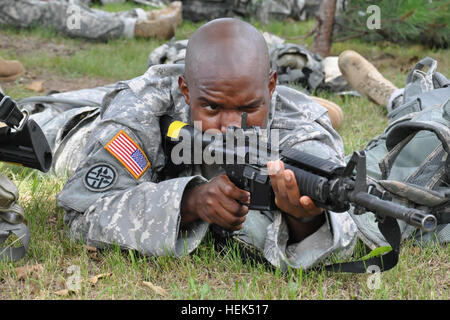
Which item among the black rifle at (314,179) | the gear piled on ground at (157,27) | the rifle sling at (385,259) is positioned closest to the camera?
the black rifle at (314,179)

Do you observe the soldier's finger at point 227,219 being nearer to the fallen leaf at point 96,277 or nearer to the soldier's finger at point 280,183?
the soldier's finger at point 280,183

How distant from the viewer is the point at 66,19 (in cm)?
A: 756

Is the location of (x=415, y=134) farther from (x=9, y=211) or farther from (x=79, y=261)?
(x=9, y=211)

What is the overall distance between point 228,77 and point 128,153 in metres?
0.55

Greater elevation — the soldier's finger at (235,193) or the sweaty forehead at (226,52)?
the sweaty forehead at (226,52)

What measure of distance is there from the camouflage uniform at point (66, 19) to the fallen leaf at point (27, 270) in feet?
18.2

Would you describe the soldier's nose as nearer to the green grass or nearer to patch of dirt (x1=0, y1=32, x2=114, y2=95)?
the green grass

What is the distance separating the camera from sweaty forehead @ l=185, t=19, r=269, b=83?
7.77ft

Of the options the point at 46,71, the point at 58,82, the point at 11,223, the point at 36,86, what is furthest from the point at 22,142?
the point at 46,71

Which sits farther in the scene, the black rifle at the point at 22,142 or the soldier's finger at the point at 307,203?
the black rifle at the point at 22,142

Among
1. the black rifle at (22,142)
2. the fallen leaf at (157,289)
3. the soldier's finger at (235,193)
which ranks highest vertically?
the black rifle at (22,142)

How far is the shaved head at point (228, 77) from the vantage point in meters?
2.34

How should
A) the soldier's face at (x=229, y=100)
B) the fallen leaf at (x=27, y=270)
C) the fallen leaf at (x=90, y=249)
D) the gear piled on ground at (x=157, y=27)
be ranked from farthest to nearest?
the gear piled on ground at (x=157, y=27) → the fallen leaf at (x=90, y=249) → the soldier's face at (x=229, y=100) → the fallen leaf at (x=27, y=270)

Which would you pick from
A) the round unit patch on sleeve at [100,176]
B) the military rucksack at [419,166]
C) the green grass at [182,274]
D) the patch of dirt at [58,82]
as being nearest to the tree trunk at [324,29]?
the patch of dirt at [58,82]
